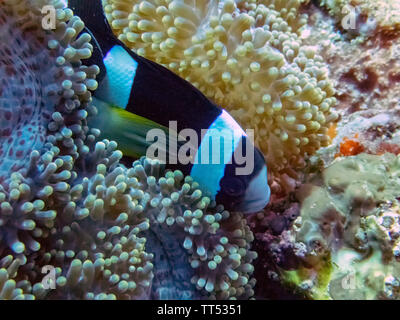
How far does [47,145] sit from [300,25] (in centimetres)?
145

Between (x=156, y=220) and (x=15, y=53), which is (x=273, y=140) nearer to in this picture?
(x=156, y=220)

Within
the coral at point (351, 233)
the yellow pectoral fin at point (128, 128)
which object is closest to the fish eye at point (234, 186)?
the yellow pectoral fin at point (128, 128)

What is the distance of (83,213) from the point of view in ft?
3.58

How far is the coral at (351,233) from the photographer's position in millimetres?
1367

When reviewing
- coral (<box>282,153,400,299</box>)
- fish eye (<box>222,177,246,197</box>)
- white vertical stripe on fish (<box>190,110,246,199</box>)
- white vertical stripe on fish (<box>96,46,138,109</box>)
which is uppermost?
white vertical stripe on fish (<box>96,46,138,109</box>)

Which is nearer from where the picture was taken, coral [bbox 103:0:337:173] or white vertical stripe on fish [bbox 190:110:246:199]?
white vertical stripe on fish [bbox 190:110:246:199]

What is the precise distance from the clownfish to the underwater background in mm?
31

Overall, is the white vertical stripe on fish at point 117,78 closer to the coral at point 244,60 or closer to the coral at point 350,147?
the coral at point 244,60

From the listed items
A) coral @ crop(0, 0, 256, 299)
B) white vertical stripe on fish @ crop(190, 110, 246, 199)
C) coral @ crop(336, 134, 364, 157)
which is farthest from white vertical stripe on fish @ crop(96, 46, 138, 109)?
coral @ crop(336, 134, 364, 157)

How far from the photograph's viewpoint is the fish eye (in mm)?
1335

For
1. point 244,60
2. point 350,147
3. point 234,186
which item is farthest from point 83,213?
point 350,147

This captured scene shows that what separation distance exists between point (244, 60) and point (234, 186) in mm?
494

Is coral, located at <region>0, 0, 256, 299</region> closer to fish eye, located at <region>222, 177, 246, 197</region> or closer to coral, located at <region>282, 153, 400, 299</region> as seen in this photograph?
fish eye, located at <region>222, 177, 246, 197</region>
